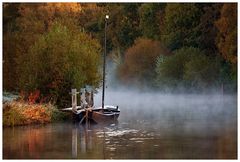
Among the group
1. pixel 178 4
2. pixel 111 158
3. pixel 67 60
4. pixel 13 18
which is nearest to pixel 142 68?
pixel 178 4

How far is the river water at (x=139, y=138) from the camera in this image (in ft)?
46.4

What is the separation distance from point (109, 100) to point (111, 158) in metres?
19.0

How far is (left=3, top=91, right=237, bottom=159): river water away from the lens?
557 inches

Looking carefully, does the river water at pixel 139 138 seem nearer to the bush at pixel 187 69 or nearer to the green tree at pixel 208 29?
the bush at pixel 187 69

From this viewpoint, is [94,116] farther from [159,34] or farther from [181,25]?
[159,34]

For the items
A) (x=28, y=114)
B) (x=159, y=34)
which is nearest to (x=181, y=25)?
(x=159, y=34)

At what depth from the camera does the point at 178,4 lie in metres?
34.0

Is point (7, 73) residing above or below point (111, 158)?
above

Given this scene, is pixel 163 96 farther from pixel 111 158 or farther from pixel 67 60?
pixel 111 158

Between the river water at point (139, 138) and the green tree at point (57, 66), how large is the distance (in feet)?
6.23

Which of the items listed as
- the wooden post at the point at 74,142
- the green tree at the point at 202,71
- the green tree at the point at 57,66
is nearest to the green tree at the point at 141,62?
the green tree at the point at 202,71

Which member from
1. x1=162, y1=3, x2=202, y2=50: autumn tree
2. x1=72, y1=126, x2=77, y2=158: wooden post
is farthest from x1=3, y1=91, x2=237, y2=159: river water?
x1=162, y1=3, x2=202, y2=50: autumn tree

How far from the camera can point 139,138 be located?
667 inches

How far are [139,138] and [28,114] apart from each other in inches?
141
